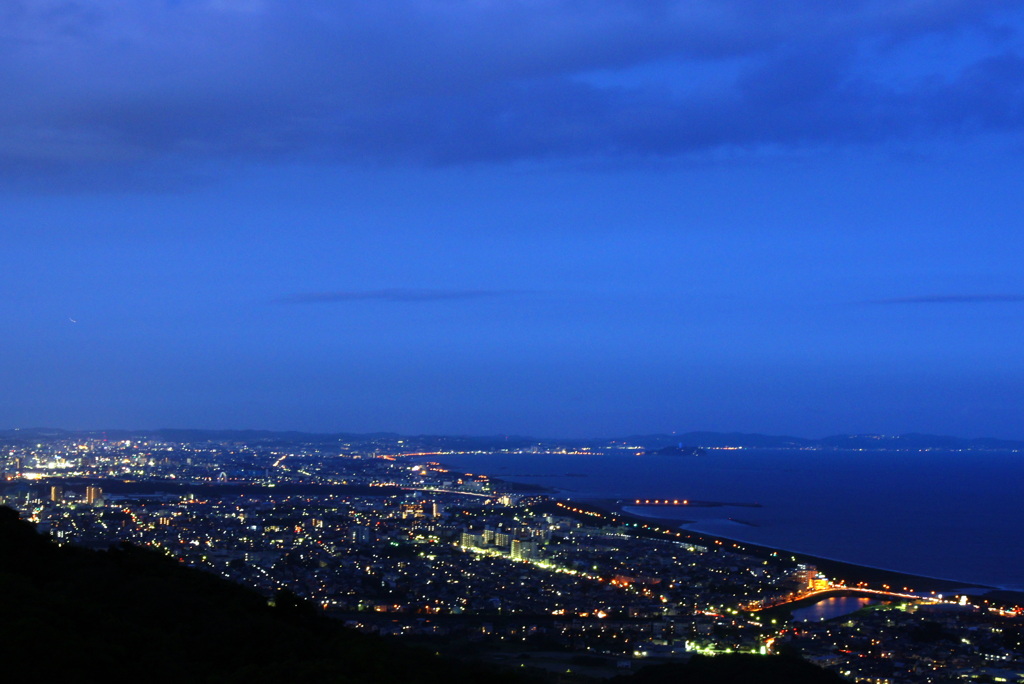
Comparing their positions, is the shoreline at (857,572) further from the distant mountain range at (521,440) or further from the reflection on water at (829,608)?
the distant mountain range at (521,440)

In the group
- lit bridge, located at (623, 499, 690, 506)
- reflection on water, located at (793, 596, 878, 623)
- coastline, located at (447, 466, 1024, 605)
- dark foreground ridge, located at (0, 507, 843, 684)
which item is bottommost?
lit bridge, located at (623, 499, 690, 506)

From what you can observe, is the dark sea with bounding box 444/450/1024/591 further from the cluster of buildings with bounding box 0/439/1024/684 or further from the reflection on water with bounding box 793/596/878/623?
the reflection on water with bounding box 793/596/878/623

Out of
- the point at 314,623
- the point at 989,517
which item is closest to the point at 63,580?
the point at 314,623

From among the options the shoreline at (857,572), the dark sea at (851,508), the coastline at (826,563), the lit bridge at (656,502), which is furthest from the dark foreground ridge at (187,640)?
the lit bridge at (656,502)

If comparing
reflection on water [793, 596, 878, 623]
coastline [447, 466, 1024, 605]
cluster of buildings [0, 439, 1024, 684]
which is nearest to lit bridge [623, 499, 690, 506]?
coastline [447, 466, 1024, 605]

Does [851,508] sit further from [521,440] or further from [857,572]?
[521,440]

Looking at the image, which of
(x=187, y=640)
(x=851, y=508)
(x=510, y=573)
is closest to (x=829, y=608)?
(x=510, y=573)
